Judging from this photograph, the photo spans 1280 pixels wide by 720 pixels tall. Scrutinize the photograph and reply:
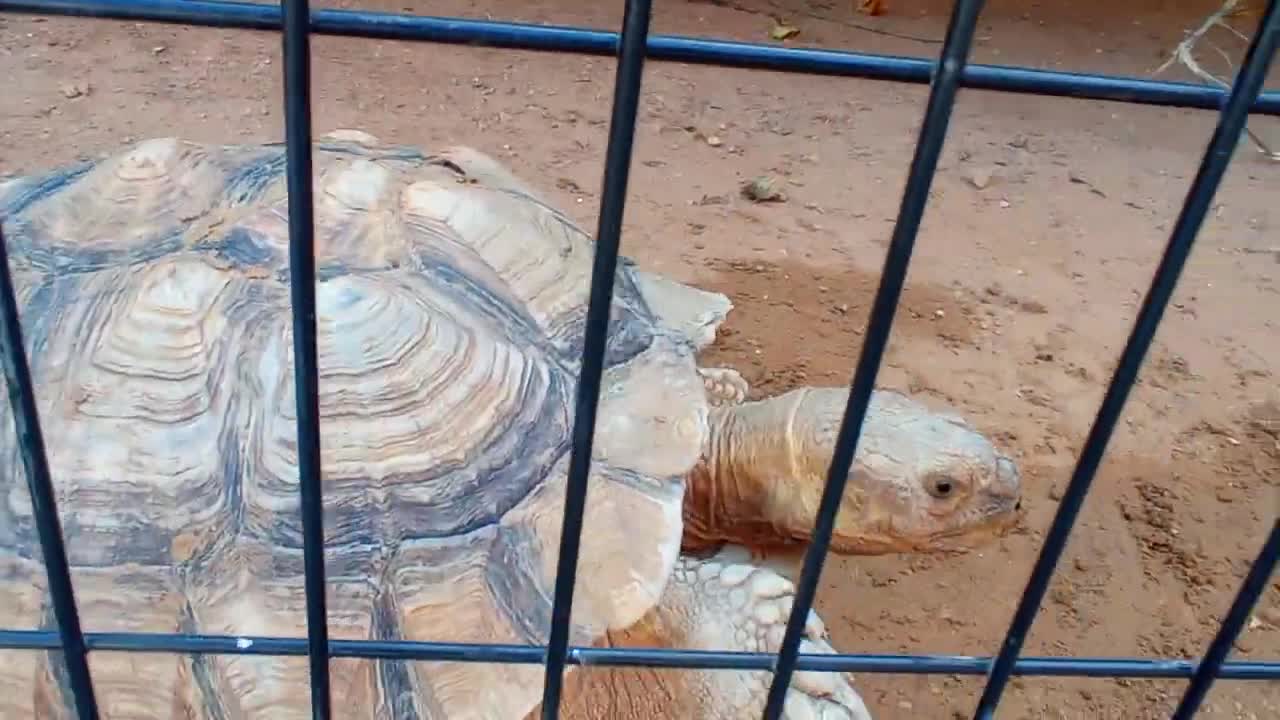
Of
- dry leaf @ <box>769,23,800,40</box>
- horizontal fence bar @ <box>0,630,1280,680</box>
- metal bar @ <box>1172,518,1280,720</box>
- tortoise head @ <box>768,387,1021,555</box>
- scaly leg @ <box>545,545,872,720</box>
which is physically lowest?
scaly leg @ <box>545,545,872,720</box>

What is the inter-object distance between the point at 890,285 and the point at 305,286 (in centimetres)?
38

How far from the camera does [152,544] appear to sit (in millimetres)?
1430

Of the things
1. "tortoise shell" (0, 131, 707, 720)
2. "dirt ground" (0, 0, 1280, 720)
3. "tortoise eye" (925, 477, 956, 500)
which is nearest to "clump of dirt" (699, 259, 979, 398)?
"dirt ground" (0, 0, 1280, 720)

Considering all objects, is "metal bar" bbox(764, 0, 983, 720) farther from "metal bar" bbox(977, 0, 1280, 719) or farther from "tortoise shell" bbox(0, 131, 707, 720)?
"tortoise shell" bbox(0, 131, 707, 720)

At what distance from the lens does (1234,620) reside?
3.13 feet

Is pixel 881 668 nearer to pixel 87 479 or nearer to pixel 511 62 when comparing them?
pixel 87 479

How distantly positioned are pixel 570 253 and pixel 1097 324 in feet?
5.57

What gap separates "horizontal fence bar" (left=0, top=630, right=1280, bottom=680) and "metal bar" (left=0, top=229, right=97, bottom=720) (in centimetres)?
3

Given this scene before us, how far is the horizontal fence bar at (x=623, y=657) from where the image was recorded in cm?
92

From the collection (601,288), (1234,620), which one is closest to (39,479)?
(601,288)

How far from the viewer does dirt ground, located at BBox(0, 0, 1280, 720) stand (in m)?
2.18

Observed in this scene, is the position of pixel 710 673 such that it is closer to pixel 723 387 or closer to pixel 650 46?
pixel 723 387

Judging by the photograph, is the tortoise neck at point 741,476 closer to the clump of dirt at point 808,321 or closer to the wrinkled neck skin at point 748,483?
the wrinkled neck skin at point 748,483

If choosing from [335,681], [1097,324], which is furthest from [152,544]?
[1097,324]
